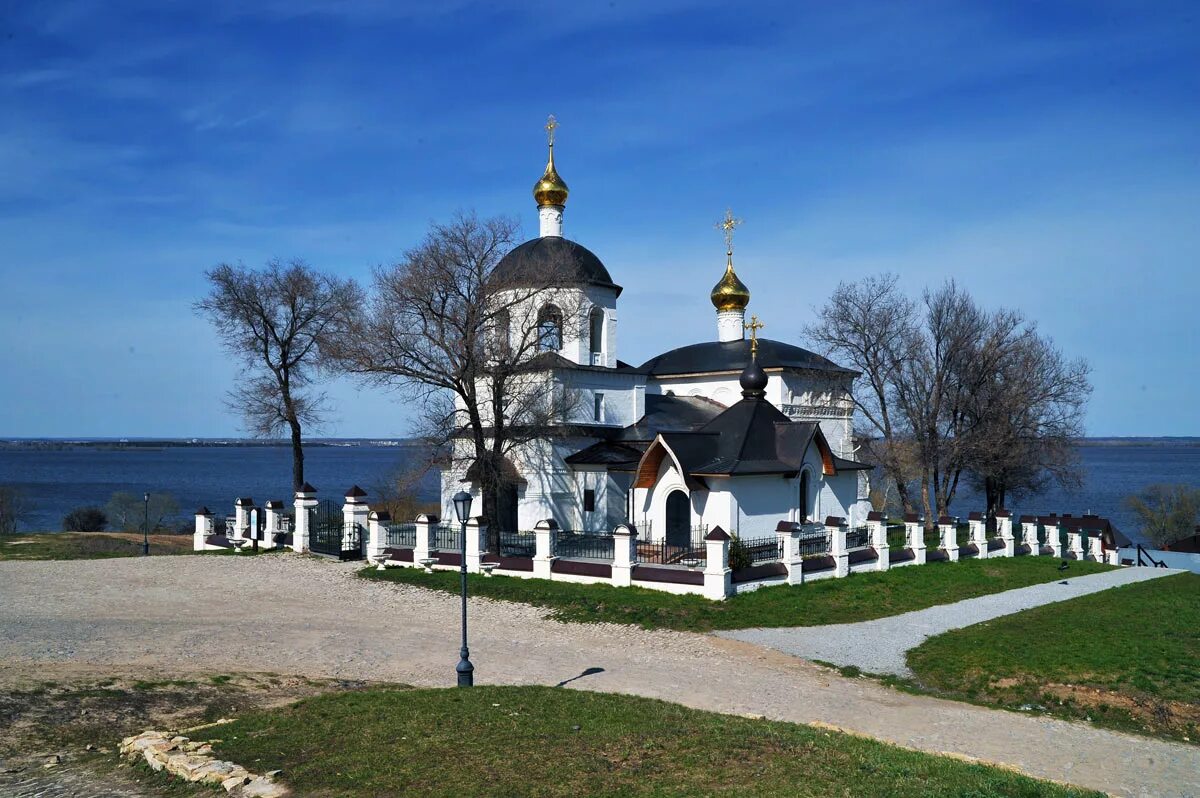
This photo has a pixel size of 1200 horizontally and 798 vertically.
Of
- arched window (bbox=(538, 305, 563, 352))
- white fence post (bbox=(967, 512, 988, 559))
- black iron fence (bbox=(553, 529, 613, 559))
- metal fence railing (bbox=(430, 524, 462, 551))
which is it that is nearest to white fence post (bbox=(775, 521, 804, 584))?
black iron fence (bbox=(553, 529, 613, 559))

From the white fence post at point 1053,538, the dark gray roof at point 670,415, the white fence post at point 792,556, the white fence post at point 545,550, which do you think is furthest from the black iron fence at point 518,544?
the white fence post at point 1053,538

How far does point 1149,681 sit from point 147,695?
40.9 ft

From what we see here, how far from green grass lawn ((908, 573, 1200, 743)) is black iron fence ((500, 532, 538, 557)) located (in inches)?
404

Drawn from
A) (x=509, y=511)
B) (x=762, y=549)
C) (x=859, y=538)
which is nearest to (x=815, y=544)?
(x=859, y=538)

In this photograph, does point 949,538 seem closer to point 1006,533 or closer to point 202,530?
point 1006,533

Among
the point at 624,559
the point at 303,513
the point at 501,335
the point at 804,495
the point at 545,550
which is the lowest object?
the point at 624,559

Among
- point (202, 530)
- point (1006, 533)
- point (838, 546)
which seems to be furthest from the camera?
point (1006, 533)

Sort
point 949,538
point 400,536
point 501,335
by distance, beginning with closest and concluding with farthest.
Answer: point 501,335 → point 949,538 → point 400,536

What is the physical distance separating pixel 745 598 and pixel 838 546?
3.89 meters

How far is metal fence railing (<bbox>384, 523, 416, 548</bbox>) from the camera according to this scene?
23.2 metres

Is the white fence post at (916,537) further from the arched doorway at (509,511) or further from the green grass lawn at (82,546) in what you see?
the green grass lawn at (82,546)

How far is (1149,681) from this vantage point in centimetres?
1229

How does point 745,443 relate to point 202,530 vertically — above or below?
above

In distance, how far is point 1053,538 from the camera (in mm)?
29094
